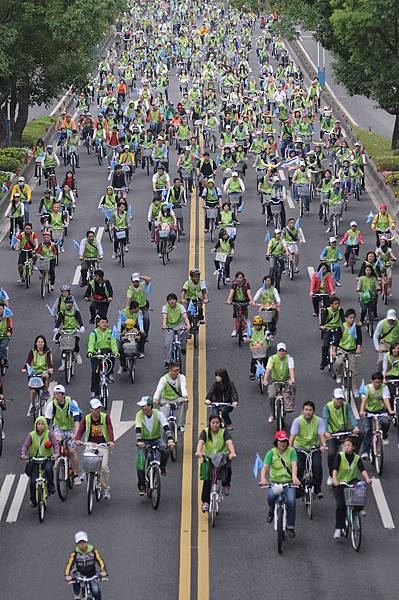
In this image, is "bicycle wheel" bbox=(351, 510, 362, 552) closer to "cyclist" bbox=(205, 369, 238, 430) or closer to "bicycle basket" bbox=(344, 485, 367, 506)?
"bicycle basket" bbox=(344, 485, 367, 506)

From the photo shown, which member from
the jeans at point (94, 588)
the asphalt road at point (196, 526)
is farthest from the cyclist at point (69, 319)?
the jeans at point (94, 588)

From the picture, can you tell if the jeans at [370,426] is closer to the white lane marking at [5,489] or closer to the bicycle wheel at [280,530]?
the bicycle wheel at [280,530]

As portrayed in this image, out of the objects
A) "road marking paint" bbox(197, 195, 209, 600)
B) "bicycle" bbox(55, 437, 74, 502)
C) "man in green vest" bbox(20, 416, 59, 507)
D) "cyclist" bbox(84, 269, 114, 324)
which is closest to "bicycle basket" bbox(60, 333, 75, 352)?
"road marking paint" bbox(197, 195, 209, 600)

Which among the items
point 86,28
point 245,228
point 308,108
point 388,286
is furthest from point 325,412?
point 308,108

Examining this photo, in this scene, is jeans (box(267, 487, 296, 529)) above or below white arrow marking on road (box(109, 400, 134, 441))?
below

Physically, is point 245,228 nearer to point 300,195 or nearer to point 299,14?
point 300,195

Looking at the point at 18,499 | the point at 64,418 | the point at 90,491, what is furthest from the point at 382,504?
the point at 18,499
